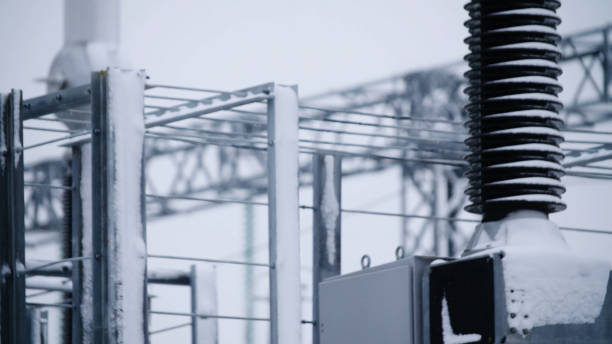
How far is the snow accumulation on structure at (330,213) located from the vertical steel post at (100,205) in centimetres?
323

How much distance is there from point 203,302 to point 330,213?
130 inches

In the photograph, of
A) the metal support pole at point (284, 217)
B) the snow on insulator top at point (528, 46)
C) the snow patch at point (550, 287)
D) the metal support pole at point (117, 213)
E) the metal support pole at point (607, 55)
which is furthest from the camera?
the metal support pole at point (607, 55)

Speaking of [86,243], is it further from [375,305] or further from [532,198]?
[532,198]

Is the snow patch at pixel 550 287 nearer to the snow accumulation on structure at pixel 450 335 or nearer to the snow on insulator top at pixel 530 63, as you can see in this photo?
the snow accumulation on structure at pixel 450 335

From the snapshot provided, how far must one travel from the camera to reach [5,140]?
6160mm

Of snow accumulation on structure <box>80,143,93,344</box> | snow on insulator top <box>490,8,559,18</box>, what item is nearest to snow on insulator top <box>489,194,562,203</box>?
snow on insulator top <box>490,8,559,18</box>

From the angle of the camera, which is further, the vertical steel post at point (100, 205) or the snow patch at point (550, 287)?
the vertical steel post at point (100, 205)

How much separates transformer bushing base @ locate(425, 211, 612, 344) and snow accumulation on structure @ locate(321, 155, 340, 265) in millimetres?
5061

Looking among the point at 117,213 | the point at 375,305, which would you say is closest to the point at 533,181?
the point at 375,305

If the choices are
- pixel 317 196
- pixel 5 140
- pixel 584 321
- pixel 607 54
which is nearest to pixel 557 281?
pixel 584 321

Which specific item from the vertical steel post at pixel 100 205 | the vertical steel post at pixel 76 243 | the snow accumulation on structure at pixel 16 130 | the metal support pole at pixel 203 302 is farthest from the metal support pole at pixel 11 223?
the metal support pole at pixel 203 302

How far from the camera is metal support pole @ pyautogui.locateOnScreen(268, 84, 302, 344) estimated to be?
7.07 meters

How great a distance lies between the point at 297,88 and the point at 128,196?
2.26 meters

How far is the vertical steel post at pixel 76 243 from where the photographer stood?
285 inches
